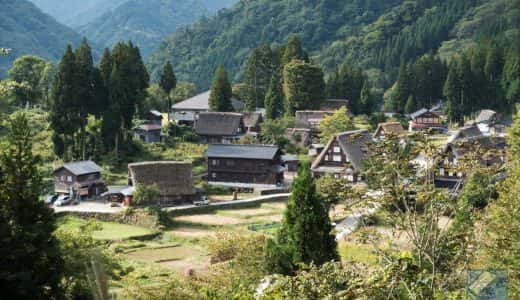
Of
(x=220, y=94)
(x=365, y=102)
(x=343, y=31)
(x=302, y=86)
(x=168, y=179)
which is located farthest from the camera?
(x=343, y=31)

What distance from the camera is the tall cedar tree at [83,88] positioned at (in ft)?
110

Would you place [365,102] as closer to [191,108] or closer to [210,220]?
[191,108]

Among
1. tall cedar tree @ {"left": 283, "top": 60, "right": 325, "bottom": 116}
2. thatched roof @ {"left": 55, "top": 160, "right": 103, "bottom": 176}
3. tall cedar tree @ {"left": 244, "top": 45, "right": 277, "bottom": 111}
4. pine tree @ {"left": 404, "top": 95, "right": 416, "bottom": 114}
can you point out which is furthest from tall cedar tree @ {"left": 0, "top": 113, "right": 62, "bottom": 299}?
pine tree @ {"left": 404, "top": 95, "right": 416, "bottom": 114}

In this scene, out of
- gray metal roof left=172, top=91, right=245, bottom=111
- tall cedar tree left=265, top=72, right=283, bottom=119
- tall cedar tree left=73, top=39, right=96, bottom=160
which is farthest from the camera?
gray metal roof left=172, top=91, right=245, bottom=111

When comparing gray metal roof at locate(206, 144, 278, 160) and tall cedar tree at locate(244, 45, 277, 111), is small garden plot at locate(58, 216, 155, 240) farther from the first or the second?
tall cedar tree at locate(244, 45, 277, 111)

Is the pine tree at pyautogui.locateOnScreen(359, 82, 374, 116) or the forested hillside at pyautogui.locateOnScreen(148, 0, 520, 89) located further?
the forested hillside at pyautogui.locateOnScreen(148, 0, 520, 89)

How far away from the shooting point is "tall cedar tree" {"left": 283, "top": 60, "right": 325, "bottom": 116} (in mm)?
A: 42406

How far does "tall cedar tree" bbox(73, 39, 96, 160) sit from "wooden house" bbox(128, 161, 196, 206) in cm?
496

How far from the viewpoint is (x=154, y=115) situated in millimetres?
39844

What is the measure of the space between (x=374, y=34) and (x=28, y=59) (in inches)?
2263

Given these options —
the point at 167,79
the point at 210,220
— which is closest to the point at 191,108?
the point at 167,79

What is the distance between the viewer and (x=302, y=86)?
143 ft

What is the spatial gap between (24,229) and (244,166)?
74.4 feet

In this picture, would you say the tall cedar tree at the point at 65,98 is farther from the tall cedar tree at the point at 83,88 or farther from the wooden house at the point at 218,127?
the wooden house at the point at 218,127
